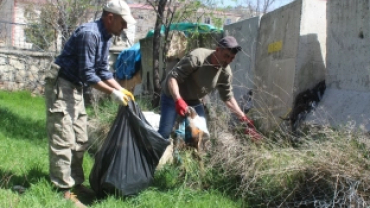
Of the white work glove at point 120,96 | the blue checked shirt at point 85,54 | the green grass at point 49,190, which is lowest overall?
the green grass at point 49,190

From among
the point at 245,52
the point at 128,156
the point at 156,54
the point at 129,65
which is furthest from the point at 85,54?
the point at 129,65

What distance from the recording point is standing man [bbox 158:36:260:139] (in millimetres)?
4176

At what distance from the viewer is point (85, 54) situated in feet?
12.4

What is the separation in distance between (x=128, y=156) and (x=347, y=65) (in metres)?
2.54

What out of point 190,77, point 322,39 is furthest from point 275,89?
point 190,77

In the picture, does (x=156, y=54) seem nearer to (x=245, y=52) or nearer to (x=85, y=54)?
(x=245, y=52)

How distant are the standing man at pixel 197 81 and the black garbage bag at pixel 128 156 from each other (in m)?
0.36

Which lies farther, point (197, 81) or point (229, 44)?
point (197, 81)

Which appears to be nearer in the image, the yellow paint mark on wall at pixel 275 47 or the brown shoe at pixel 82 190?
the brown shoe at pixel 82 190

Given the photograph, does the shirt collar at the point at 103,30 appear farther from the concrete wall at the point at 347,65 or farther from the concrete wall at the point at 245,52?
the concrete wall at the point at 245,52

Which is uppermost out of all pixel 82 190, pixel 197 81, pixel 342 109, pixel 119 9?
pixel 119 9

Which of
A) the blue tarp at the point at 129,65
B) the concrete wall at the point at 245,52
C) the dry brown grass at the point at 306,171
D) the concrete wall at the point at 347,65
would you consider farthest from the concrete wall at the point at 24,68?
the dry brown grass at the point at 306,171

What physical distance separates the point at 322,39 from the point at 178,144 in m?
2.35

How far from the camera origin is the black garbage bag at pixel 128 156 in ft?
12.9
